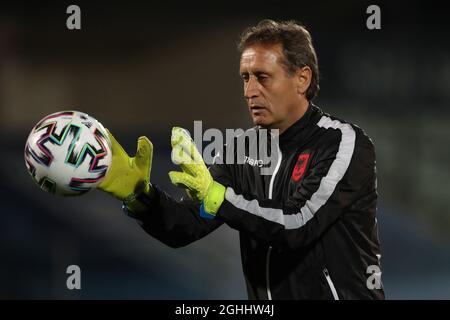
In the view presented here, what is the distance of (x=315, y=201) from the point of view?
2598 mm

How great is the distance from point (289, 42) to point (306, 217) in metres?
0.76

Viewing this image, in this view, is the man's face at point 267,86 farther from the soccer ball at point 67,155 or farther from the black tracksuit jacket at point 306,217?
the soccer ball at point 67,155

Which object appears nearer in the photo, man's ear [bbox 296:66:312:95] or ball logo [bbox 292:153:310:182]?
ball logo [bbox 292:153:310:182]

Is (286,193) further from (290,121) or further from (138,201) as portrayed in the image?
(138,201)

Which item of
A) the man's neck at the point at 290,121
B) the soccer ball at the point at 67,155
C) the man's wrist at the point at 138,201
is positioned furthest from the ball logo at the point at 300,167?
the soccer ball at the point at 67,155

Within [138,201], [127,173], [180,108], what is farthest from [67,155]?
[180,108]

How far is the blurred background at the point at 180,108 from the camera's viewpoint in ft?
17.8

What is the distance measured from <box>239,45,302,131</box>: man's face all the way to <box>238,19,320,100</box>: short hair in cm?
3

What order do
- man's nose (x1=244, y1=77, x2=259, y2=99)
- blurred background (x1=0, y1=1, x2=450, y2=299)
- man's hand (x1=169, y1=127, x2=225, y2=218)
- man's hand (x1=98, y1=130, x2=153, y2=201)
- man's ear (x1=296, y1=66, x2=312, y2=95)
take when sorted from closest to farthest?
man's hand (x1=169, y1=127, x2=225, y2=218) < man's hand (x1=98, y1=130, x2=153, y2=201) < man's nose (x1=244, y1=77, x2=259, y2=99) < man's ear (x1=296, y1=66, x2=312, y2=95) < blurred background (x1=0, y1=1, x2=450, y2=299)

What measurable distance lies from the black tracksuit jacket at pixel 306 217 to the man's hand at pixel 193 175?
0.14 ft

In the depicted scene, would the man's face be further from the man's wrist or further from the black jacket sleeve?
the man's wrist

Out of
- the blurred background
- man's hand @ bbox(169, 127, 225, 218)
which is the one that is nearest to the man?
man's hand @ bbox(169, 127, 225, 218)

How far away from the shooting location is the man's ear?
2.97 meters
